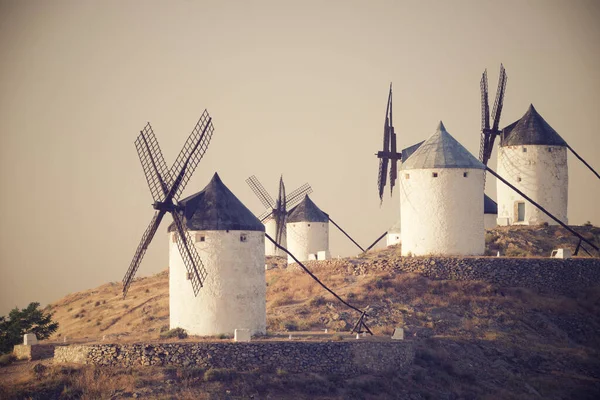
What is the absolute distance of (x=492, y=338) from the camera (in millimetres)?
41938

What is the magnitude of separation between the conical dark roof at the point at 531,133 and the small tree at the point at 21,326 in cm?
2904

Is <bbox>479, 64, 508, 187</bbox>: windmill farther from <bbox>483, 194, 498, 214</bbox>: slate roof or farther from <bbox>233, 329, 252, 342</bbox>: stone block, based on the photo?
<bbox>233, 329, 252, 342</bbox>: stone block

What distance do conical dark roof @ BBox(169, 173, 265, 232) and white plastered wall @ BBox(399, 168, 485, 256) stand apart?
39.7 feet

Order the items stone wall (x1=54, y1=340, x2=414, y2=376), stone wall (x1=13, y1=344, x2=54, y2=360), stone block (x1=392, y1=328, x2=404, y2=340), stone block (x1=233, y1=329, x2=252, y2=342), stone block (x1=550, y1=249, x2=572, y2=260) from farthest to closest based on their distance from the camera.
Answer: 1. stone block (x1=550, y1=249, x2=572, y2=260)
2. stone block (x1=392, y1=328, x2=404, y2=340)
3. stone wall (x1=13, y1=344, x2=54, y2=360)
4. stone block (x1=233, y1=329, x2=252, y2=342)
5. stone wall (x1=54, y1=340, x2=414, y2=376)

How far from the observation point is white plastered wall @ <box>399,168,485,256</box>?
159ft

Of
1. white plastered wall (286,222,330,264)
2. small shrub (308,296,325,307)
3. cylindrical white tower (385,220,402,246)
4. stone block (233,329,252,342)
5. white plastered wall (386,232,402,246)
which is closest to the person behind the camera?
stone block (233,329,252,342)

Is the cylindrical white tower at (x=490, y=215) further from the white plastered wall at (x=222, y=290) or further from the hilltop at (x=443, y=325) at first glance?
the white plastered wall at (x=222, y=290)

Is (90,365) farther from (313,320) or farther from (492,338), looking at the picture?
(492,338)

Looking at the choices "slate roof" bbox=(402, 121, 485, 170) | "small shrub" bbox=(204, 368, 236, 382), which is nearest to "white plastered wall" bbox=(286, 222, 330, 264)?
"slate roof" bbox=(402, 121, 485, 170)

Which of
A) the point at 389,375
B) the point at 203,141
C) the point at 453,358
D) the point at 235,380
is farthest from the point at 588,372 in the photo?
the point at 203,141

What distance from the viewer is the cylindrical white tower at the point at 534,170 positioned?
5647 centimetres

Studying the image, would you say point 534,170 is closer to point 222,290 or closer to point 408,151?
point 408,151

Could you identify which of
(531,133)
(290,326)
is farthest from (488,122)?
(290,326)

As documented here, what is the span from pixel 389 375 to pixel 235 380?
6.53m
